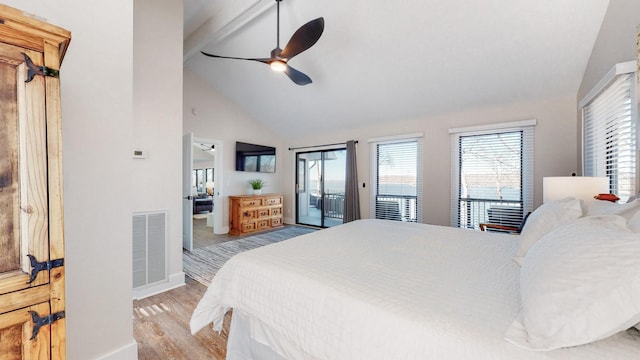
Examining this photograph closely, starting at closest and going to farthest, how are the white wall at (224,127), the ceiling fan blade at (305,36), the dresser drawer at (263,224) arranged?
the ceiling fan blade at (305,36)
the white wall at (224,127)
the dresser drawer at (263,224)

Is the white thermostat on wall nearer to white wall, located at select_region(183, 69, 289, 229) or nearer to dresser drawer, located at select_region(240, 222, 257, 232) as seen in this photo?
white wall, located at select_region(183, 69, 289, 229)

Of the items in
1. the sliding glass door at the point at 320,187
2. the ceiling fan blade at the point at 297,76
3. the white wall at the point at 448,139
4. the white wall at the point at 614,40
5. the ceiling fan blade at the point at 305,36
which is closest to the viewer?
the white wall at the point at 614,40

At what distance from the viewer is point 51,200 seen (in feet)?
2.23

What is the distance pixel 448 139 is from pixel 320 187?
2.96 m

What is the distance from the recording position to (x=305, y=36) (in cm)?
238

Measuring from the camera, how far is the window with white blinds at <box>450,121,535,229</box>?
3553 millimetres

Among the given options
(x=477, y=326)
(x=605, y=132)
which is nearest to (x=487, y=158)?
(x=605, y=132)

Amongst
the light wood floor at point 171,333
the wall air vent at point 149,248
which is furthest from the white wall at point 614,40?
the wall air vent at point 149,248

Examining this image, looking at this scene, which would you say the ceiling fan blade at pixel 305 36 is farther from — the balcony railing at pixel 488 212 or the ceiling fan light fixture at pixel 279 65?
the balcony railing at pixel 488 212

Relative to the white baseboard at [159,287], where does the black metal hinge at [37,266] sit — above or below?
above

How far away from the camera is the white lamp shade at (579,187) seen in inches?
75.5

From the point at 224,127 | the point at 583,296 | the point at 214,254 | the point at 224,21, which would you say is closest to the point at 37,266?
the point at 583,296

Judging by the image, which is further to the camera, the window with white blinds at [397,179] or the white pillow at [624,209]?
the window with white blinds at [397,179]

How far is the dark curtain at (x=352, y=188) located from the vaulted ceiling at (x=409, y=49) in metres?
0.77
